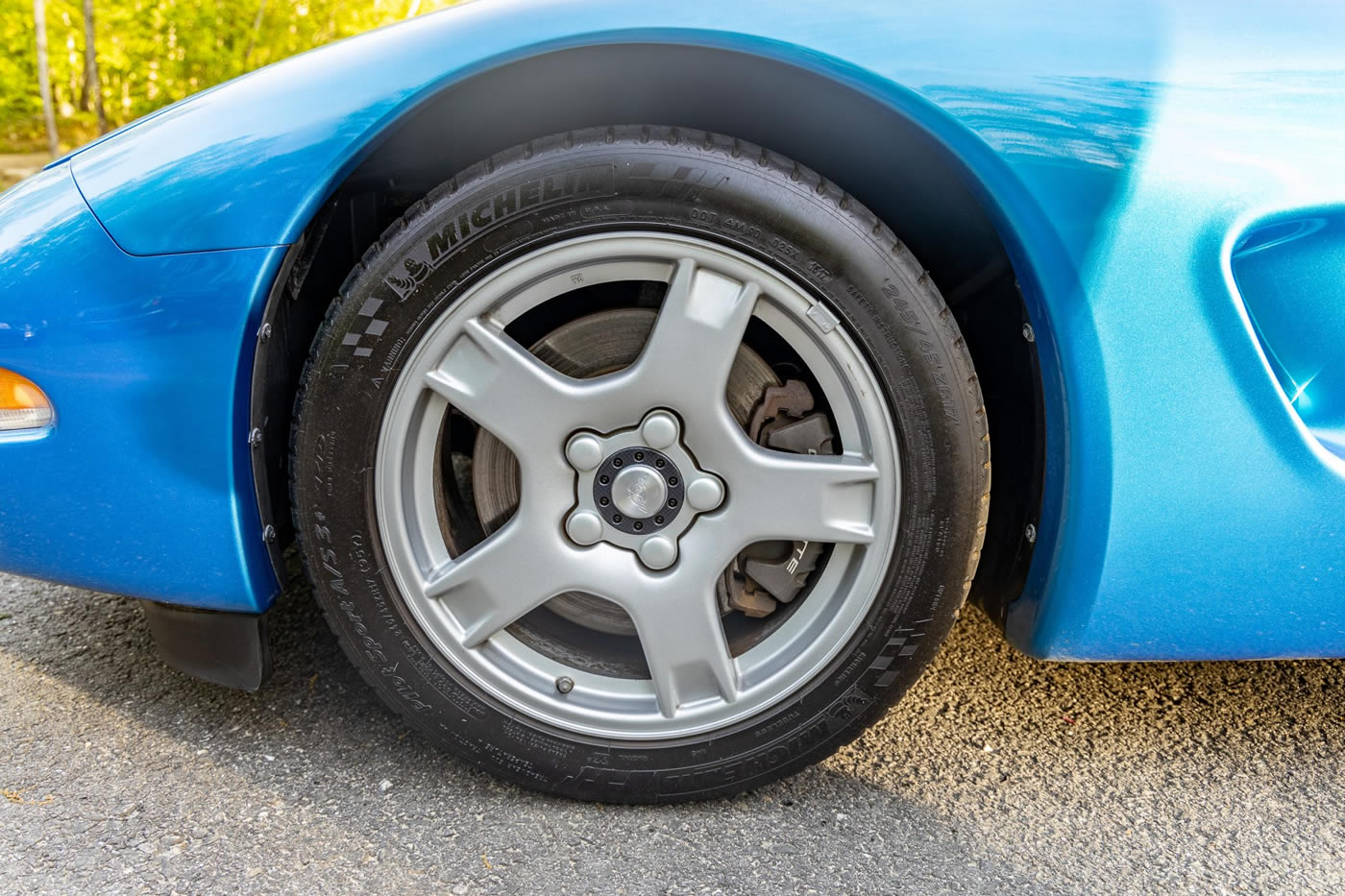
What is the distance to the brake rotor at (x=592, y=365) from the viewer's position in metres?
1.45

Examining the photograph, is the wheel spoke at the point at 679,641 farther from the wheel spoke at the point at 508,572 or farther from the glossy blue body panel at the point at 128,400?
the glossy blue body panel at the point at 128,400

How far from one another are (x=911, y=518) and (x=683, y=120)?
2.12 ft

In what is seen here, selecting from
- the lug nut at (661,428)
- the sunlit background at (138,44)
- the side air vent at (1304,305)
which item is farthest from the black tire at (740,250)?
the sunlit background at (138,44)

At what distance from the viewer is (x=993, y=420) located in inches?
59.7

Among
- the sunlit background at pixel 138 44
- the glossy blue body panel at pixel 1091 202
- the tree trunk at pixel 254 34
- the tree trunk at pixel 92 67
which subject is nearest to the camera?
the glossy blue body panel at pixel 1091 202

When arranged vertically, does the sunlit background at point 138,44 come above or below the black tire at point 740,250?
below

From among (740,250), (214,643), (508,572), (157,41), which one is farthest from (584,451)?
(157,41)

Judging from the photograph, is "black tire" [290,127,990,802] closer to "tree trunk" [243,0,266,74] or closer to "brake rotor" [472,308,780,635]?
"brake rotor" [472,308,780,635]

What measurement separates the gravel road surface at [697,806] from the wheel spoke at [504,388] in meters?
0.56

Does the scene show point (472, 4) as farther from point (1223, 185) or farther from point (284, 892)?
point (284, 892)

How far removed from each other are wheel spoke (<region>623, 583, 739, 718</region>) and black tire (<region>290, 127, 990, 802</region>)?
75mm

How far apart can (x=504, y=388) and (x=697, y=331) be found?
27 centimetres

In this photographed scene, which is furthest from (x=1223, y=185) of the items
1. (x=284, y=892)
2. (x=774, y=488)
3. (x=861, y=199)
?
(x=284, y=892)

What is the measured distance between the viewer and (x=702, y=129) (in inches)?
55.5
